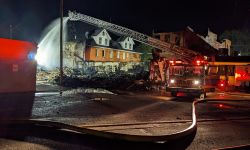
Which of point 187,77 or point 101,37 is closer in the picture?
point 187,77

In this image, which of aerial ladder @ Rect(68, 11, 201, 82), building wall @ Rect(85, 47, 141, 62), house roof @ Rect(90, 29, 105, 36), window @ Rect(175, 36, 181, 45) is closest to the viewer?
aerial ladder @ Rect(68, 11, 201, 82)

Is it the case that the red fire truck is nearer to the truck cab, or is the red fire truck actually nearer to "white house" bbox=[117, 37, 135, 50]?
the truck cab

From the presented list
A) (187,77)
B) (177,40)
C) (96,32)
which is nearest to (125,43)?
(96,32)

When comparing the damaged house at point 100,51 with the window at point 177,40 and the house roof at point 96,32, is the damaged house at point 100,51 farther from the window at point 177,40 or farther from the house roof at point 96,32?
the window at point 177,40

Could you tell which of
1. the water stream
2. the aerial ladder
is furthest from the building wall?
the aerial ladder

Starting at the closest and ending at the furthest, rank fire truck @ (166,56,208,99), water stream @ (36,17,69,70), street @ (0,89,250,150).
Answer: street @ (0,89,250,150), fire truck @ (166,56,208,99), water stream @ (36,17,69,70)

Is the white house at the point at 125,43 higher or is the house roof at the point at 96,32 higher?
the house roof at the point at 96,32

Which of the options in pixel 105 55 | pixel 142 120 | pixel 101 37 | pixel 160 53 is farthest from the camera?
pixel 105 55

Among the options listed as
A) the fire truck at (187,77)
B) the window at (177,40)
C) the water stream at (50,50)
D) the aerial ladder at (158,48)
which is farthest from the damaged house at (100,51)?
the fire truck at (187,77)

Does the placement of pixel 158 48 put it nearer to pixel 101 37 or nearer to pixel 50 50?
pixel 50 50

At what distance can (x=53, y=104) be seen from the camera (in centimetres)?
1712

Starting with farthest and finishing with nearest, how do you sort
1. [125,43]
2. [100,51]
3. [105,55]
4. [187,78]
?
[125,43] → [105,55] → [100,51] → [187,78]

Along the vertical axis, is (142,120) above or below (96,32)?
below

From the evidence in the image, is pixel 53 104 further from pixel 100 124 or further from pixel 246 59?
pixel 246 59
